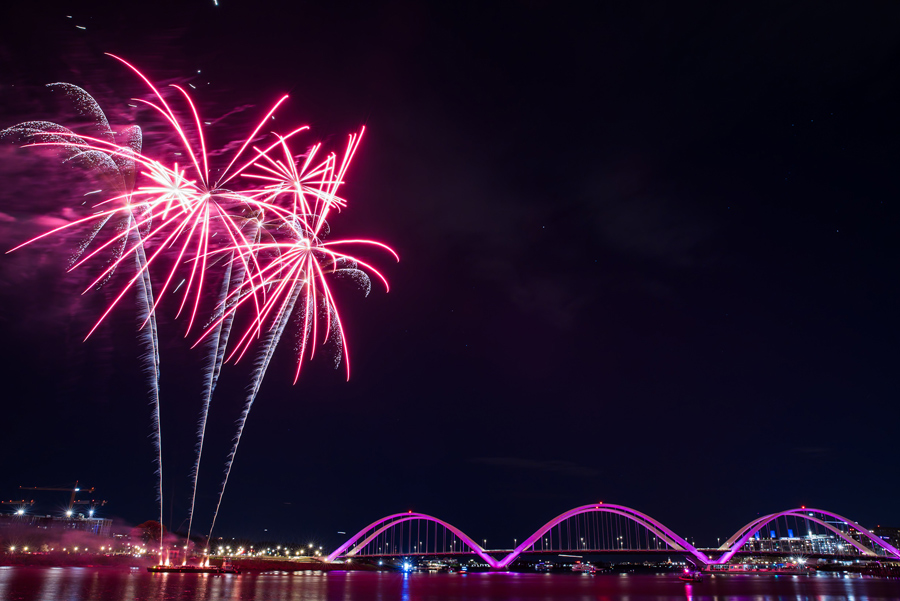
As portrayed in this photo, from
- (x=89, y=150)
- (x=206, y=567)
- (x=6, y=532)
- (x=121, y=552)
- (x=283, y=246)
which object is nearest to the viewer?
(x=89, y=150)

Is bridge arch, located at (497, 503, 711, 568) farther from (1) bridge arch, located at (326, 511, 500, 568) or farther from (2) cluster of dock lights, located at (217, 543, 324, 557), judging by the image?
(2) cluster of dock lights, located at (217, 543, 324, 557)

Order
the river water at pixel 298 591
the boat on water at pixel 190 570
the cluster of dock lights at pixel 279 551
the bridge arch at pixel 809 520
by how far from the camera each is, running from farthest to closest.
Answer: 1. the cluster of dock lights at pixel 279 551
2. the bridge arch at pixel 809 520
3. the boat on water at pixel 190 570
4. the river water at pixel 298 591

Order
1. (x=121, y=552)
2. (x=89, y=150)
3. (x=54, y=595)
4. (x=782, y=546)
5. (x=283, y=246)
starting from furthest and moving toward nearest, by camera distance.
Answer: (x=782, y=546), (x=121, y=552), (x=54, y=595), (x=283, y=246), (x=89, y=150)

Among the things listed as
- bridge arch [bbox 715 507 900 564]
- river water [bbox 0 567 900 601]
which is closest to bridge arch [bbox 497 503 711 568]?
bridge arch [bbox 715 507 900 564]

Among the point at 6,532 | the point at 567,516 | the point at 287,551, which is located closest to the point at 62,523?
the point at 6,532

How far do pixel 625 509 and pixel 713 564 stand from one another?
61.4 ft

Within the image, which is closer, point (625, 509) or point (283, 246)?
point (283, 246)

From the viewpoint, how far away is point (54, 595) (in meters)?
27.8

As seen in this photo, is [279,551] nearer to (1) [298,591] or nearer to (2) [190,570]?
(2) [190,570]

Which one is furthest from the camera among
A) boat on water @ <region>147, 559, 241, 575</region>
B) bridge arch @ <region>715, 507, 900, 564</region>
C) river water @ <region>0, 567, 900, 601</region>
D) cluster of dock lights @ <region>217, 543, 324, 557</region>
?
cluster of dock lights @ <region>217, 543, 324, 557</region>

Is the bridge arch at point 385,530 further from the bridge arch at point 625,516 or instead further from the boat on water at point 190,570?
the boat on water at point 190,570

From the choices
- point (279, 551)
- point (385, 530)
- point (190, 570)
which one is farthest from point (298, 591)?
point (279, 551)

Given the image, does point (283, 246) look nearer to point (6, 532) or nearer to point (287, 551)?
point (6, 532)

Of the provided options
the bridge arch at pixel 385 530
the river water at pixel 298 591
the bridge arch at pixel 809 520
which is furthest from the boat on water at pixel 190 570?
the bridge arch at pixel 809 520
